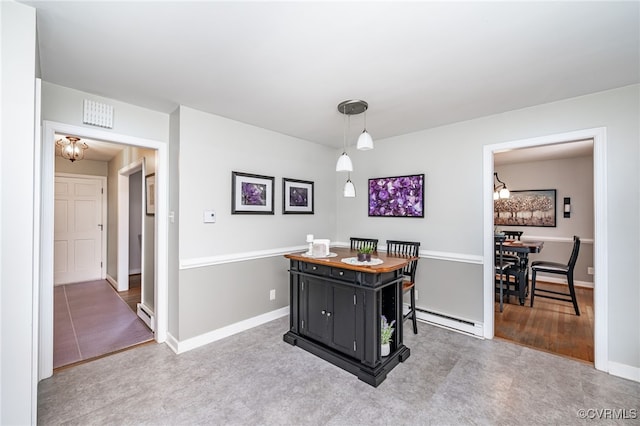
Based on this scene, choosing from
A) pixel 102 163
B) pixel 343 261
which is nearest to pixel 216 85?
pixel 343 261

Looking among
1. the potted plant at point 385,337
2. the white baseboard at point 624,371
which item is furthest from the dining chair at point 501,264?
the potted plant at point 385,337

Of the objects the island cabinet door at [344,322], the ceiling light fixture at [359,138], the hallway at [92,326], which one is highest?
the ceiling light fixture at [359,138]

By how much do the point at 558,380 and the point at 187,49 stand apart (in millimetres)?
3673

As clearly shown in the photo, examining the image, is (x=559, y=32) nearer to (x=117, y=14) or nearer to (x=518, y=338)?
(x=117, y=14)

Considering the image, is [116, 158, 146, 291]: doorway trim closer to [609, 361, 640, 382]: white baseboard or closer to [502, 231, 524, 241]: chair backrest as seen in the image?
[609, 361, 640, 382]: white baseboard

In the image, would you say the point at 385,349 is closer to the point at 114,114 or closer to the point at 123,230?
the point at 114,114

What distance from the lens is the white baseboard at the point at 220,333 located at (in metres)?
2.73

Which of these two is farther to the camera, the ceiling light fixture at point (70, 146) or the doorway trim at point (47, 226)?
the ceiling light fixture at point (70, 146)

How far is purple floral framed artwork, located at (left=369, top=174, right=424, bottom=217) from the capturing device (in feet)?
11.5

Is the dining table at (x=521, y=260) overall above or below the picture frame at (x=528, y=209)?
below

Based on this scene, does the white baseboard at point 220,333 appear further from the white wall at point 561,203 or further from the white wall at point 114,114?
the white wall at point 561,203

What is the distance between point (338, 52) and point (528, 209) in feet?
18.6

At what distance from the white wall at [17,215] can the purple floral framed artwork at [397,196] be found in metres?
3.37

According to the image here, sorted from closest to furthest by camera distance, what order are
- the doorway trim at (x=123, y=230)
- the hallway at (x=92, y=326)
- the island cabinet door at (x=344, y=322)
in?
the island cabinet door at (x=344, y=322) → the hallway at (x=92, y=326) → the doorway trim at (x=123, y=230)
